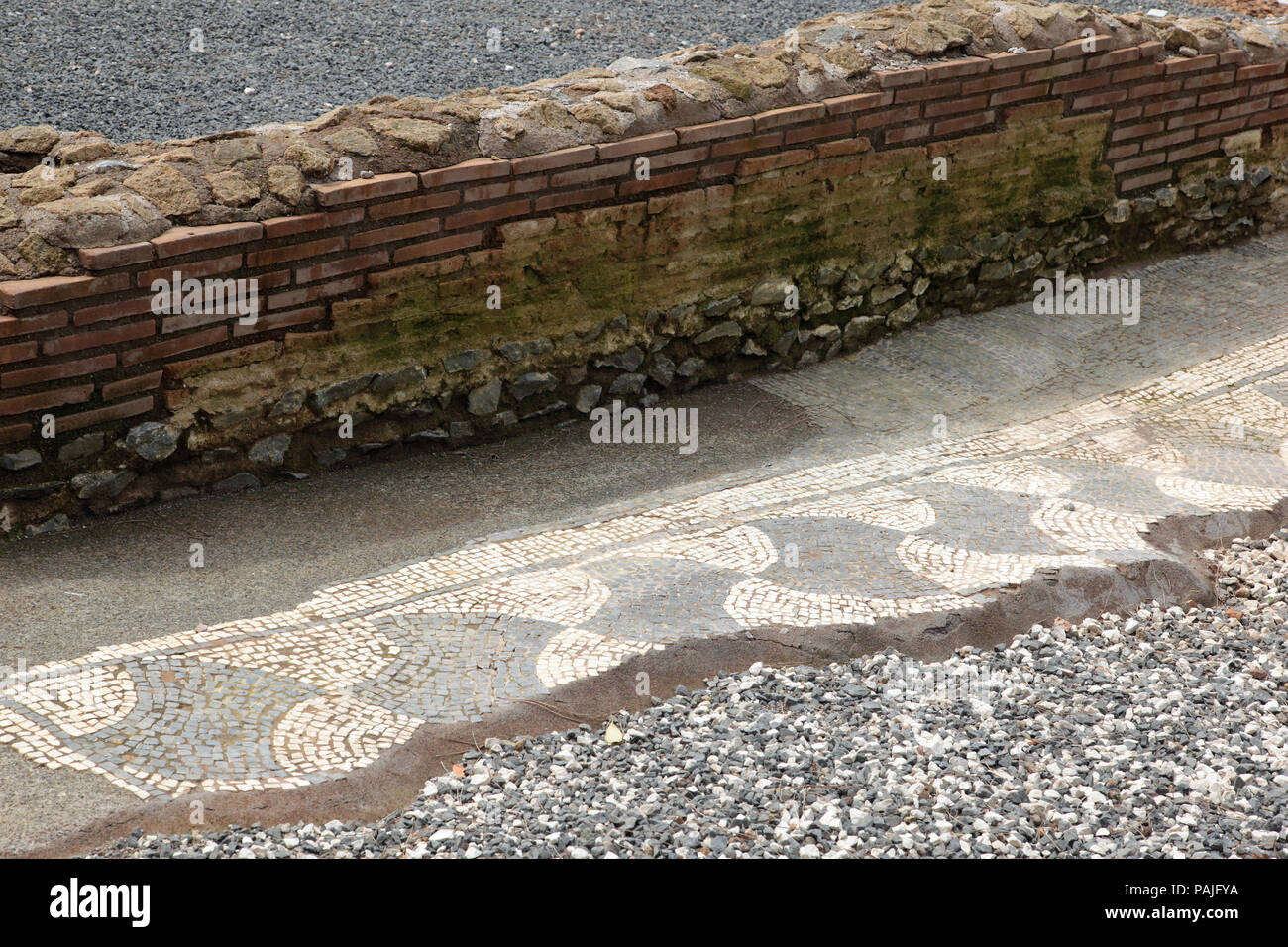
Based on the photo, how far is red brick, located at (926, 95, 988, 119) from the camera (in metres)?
6.14

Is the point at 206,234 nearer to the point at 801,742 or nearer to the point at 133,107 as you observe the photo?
the point at 801,742

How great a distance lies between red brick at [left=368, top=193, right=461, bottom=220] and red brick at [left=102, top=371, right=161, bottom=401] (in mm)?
961

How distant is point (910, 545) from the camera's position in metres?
4.60

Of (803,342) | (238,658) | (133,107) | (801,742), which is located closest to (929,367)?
(803,342)

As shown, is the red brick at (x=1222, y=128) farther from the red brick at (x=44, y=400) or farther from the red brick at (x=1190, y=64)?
the red brick at (x=44, y=400)

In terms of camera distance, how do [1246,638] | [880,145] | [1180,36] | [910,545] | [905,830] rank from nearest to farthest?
[905,830], [1246,638], [910,545], [880,145], [1180,36]

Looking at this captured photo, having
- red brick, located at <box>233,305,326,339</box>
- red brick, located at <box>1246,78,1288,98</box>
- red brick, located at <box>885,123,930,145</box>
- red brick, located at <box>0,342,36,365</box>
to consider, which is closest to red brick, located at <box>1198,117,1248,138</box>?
red brick, located at <box>1246,78,1288,98</box>

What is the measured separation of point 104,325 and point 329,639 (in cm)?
134

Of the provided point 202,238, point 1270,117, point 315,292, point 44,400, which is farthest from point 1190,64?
point 44,400

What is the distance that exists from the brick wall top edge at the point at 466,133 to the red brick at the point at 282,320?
Result: 12.0 inches

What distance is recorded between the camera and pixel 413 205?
4.87 meters

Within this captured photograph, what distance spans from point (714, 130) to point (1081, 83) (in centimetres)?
228

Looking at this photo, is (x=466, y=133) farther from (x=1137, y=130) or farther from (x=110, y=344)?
(x=1137, y=130)

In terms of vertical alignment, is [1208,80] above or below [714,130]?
above
